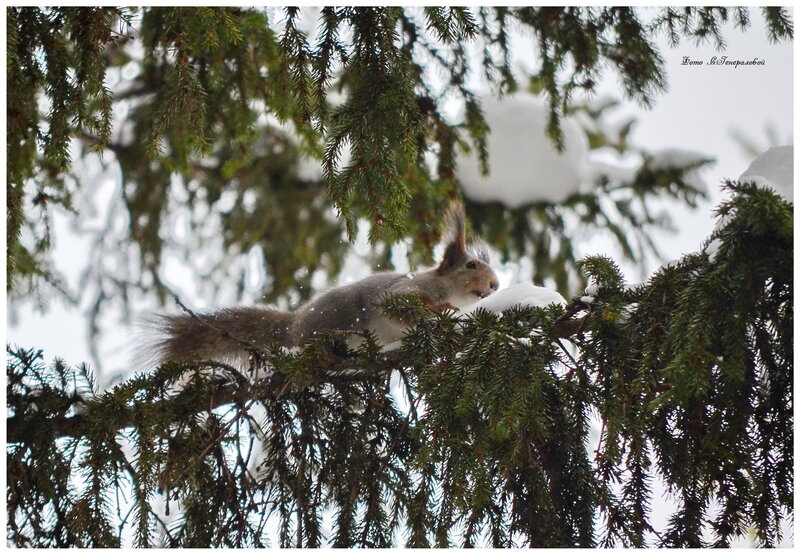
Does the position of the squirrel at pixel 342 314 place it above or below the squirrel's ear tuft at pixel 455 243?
below

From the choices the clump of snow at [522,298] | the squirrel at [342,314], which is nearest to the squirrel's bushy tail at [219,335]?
the squirrel at [342,314]

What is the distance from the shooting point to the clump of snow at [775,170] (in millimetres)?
1271

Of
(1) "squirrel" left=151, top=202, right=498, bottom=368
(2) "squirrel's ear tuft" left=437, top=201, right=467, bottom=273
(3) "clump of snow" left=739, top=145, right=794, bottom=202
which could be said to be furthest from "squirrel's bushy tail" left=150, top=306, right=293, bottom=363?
(3) "clump of snow" left=739, top=145, right=794, bottom=202

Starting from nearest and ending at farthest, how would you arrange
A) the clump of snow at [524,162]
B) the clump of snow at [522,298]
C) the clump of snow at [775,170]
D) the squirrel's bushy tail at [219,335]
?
the clump of snow at [775,170] < the clump of snow at [522,298] < the squirrel's bushy tail at [219,335] < the clump of snow at [524,162]

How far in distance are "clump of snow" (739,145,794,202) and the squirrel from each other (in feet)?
3.21

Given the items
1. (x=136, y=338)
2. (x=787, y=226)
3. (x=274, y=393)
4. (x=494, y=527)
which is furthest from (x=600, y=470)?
(x=136, y=338)

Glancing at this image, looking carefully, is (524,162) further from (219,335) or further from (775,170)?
(775,170)

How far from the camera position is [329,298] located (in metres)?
2.39

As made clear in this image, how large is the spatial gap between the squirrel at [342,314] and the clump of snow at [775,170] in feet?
3.21

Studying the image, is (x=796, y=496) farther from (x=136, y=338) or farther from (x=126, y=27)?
(x=136, y=338)

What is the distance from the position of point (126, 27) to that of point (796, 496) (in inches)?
Answer: 62.8

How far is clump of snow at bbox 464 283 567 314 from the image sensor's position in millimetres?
1533

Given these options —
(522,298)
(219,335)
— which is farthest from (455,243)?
(522,298)

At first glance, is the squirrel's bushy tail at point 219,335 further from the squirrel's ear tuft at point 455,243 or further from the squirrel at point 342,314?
the squirrel's ear tuft at point 455,243
